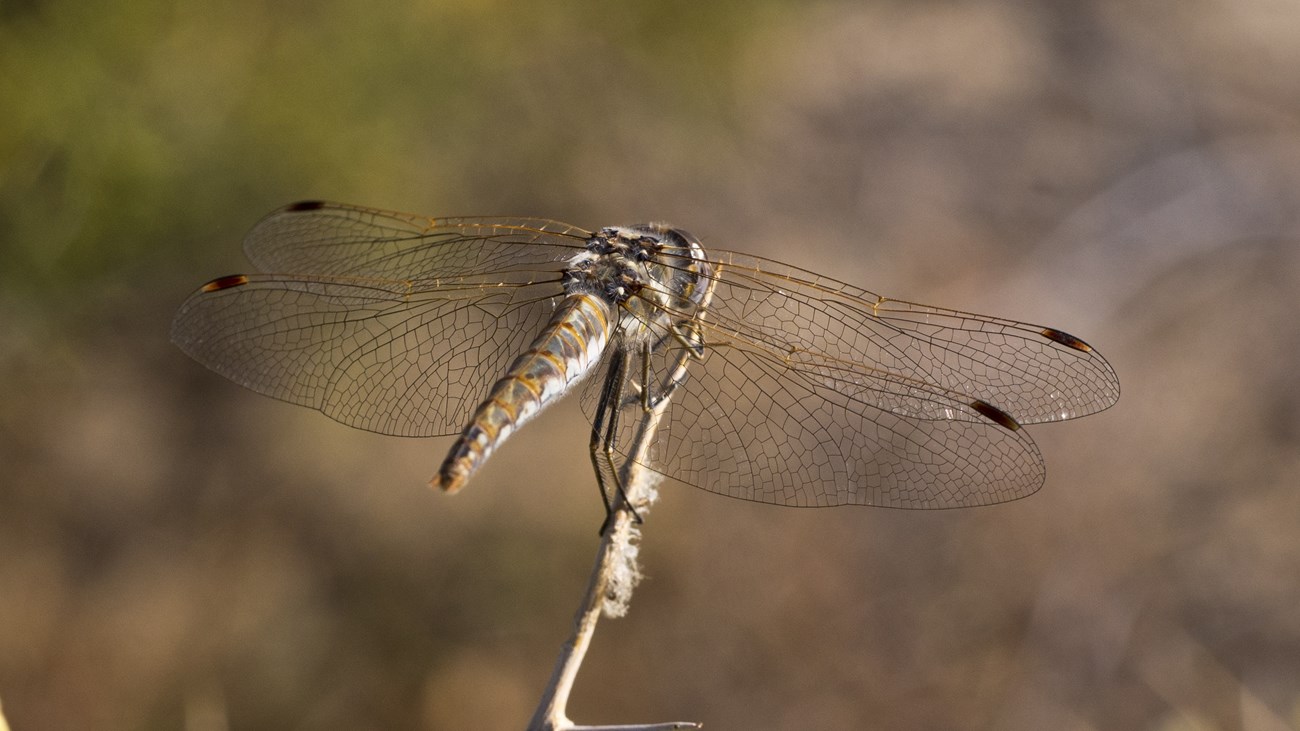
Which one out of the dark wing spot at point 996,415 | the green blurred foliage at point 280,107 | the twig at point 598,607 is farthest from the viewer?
the green blurred foliage at point 280,107

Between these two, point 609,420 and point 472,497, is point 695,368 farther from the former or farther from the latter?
point 472,497

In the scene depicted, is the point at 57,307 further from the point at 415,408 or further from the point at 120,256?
the point at 415,408

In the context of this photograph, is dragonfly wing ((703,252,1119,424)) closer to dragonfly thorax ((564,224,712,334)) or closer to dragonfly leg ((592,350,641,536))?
dragonfly thorax ((564,224,712,334))

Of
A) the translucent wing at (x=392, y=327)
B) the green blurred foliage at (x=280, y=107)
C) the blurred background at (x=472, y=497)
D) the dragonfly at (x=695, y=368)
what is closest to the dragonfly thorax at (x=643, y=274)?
the dragonfly at (x=695, y=368)

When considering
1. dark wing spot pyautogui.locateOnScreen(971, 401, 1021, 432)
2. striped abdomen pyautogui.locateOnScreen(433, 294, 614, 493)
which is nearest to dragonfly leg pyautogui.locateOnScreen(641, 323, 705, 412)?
striped abdomen pyautogui.locateOnScreen(433, 294, 614, 493)

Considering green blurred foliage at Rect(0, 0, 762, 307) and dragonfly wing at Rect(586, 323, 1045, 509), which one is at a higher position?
green blurred foliage at Rect(0, 0, 762, 307)

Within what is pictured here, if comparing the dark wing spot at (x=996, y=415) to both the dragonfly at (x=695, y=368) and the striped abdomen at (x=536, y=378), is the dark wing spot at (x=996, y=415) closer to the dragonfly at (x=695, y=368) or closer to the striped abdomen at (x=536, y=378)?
the dragonfly at (x=695, y=368)

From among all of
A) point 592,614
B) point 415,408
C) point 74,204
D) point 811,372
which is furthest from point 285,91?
point 592,614
